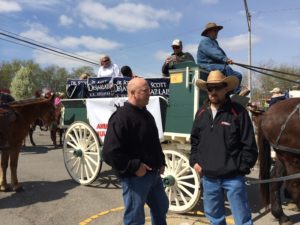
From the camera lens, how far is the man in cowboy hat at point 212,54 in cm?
609

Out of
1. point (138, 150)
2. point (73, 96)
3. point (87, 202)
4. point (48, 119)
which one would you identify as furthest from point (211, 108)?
point (48, 119)

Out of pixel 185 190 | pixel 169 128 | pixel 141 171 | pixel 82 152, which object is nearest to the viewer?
pixel 141 171

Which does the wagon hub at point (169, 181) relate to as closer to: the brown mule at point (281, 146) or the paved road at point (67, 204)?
the paved road at point (67, 204)

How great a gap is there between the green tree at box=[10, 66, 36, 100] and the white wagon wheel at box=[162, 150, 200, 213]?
44604mm

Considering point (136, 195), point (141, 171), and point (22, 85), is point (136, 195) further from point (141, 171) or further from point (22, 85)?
point (22, 85)

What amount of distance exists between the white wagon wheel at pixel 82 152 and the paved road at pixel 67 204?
0.75ft

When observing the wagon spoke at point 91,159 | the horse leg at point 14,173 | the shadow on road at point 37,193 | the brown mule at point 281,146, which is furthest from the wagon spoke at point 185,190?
the horse leg at point 14,173

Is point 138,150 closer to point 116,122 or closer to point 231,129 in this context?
point 116,122

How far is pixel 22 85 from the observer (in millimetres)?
49969

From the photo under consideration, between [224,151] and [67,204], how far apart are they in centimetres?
358

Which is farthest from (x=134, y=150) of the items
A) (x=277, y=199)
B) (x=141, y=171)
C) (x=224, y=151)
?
(x=277, y=199)

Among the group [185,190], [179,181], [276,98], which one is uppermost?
[276,98]

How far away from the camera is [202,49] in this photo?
20.4 feet

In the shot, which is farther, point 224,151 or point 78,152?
point 78,152
